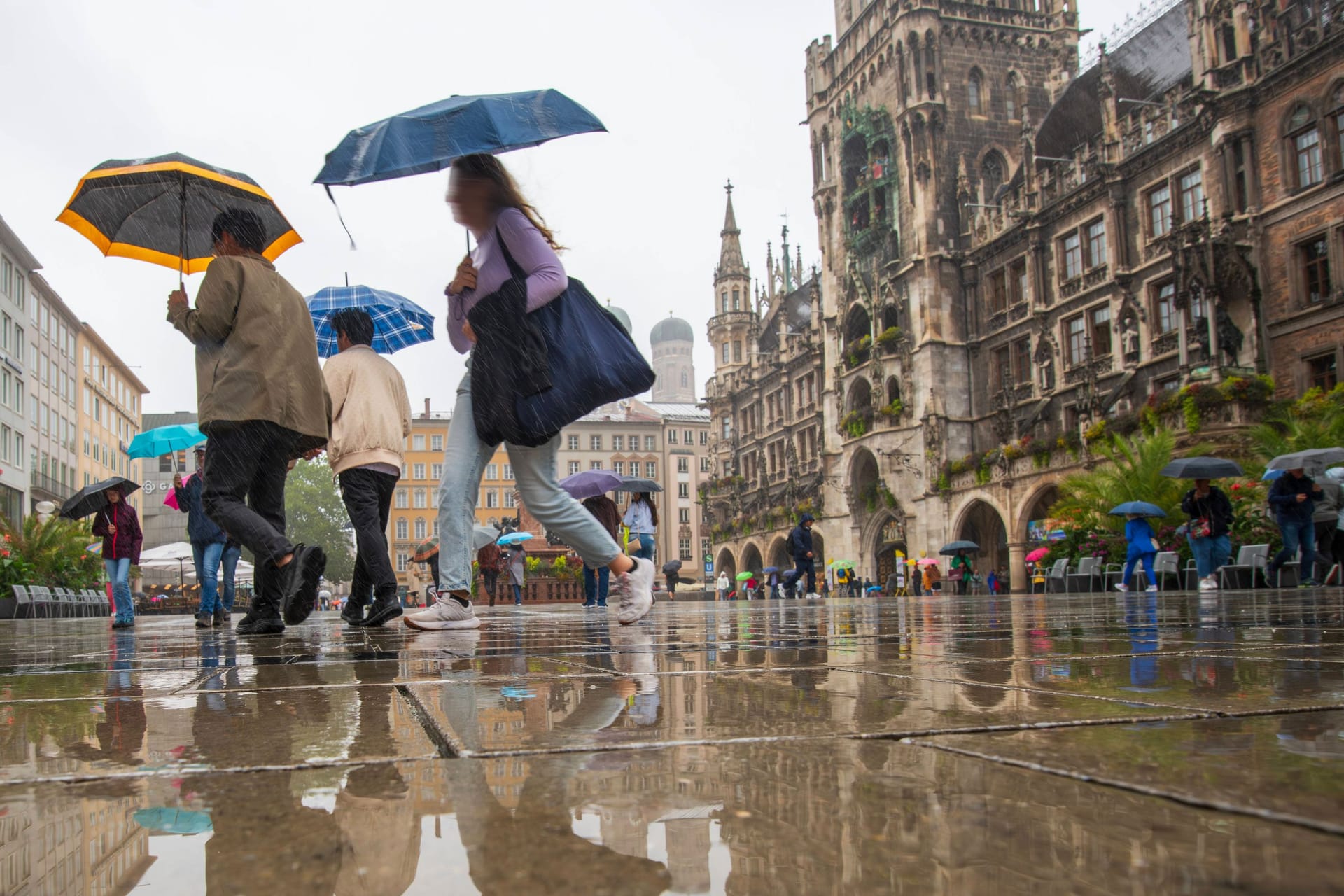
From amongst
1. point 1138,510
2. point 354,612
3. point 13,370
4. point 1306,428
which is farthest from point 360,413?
point 13,370

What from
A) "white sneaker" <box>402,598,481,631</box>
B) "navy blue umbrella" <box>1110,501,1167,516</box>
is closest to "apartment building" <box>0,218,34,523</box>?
"navy blue umbrella" <box>1110,501,1167,516</box>

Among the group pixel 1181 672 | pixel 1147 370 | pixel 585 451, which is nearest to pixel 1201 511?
pixel 1181 672

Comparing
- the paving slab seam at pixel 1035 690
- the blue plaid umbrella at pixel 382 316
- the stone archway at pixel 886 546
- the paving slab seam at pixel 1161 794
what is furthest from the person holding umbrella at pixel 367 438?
the stone archway at pixel 886 546

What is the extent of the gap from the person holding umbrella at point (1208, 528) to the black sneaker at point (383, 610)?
11.8 m

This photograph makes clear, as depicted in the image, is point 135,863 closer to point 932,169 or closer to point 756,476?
point 932,169

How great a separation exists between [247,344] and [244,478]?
2.19ft

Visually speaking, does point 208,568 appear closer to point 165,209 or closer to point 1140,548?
point 165,209

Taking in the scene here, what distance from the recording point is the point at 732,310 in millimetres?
65750

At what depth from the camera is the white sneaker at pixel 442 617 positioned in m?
5.15

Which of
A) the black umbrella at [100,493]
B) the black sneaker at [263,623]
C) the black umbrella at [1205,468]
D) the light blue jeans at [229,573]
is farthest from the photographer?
the black umbrella at [1205,468]

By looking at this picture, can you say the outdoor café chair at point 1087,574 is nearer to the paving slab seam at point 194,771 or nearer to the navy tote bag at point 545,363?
the navy tote bag at point 545,363

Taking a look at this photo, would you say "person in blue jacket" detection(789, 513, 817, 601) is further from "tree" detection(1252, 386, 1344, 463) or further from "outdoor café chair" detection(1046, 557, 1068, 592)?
"tree" detection(1252, 386, 1344, 463)

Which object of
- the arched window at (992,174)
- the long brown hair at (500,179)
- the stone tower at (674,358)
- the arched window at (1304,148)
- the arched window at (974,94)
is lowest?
the long brown hair at (500,179)

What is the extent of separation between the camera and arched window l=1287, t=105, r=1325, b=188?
2508 centimetres
